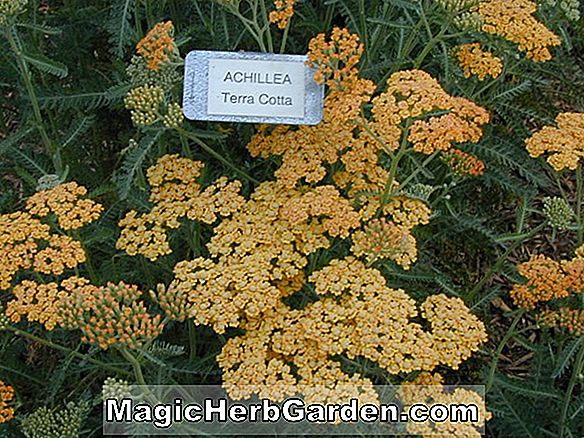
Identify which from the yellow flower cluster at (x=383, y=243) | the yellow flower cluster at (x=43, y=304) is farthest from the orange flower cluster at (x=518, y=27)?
the yellow flower cluster at (x=43, y=304)

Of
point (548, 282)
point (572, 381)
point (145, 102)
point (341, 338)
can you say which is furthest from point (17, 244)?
point (572, 381)

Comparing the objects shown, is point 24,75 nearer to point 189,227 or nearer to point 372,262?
point 189,227

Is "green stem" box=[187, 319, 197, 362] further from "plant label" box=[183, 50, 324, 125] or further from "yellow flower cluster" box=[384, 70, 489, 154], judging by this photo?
"yellow flower cluster" box=[384, 70, 489, 154]

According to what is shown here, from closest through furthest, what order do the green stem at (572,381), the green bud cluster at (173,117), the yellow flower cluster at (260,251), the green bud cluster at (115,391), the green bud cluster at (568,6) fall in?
the green bud cluster at (115,391)
the yellow flower cluster at (260,251)
the green bud cluster at (173,117)
the green stem at (572,381)
the green bud cluster at (568,6)

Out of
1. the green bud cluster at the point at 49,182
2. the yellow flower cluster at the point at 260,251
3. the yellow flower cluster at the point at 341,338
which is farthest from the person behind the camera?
the green bud cluster at the point at 49,182

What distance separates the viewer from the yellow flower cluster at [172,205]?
3104mm

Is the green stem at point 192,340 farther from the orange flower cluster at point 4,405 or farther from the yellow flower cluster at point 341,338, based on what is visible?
the orange flower cluster at point 4,405

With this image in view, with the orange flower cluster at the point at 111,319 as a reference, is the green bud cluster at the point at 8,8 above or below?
above

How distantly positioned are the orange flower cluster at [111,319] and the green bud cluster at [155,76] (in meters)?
0.94

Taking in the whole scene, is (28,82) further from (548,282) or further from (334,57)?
(548,282)

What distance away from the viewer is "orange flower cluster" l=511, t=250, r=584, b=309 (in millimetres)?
3111

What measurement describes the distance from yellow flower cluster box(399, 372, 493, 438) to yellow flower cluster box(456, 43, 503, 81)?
1.37m

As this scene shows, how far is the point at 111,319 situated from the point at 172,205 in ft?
2.59

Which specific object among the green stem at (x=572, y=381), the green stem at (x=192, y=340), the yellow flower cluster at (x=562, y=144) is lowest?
the green stem at (x=572, y=381)
